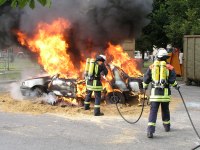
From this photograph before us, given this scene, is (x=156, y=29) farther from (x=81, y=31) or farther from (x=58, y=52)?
(x=58, y=52)

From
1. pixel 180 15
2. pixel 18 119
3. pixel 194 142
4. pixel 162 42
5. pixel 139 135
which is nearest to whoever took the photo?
pixel 194 142

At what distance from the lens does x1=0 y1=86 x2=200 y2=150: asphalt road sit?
6848mm

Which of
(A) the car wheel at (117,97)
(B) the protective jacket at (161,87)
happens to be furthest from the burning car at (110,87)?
(B) the protective jacket at (161,87)

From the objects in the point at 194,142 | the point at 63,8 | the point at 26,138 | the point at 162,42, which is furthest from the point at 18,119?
the point at 162,42

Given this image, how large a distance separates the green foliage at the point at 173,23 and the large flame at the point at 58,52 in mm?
7897

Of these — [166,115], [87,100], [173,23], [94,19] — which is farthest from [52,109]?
[173,23]

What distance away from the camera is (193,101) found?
12977 mm

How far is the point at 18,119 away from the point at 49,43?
14.4 ft

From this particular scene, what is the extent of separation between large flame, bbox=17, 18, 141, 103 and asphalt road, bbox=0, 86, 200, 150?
10.5 feet

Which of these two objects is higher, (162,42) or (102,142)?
(162,42)

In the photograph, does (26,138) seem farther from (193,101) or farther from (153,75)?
(193,101)

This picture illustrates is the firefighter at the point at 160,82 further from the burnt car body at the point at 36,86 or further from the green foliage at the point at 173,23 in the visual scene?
the green foliage at the point at 173,23

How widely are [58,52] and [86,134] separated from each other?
5.73 meters

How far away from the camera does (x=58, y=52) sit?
13.0 m
